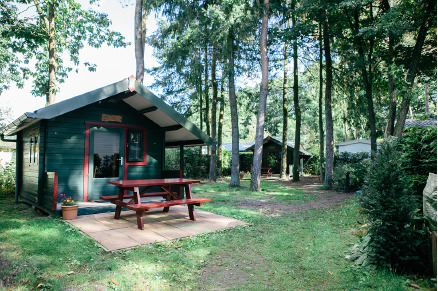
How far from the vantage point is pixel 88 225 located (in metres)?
5.84

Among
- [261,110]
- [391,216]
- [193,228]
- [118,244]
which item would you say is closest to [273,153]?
[261,110]

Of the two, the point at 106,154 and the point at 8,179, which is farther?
the point at 8,179

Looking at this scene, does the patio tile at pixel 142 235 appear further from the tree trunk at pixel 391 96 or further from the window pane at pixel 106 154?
the tree trunk at pixel 391 96

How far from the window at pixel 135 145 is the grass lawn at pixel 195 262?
2.92m

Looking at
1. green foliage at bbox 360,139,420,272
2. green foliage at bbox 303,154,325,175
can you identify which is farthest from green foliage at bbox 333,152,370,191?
green foliage at bbox 303,154,325,175

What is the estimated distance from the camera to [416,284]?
3.22 meters

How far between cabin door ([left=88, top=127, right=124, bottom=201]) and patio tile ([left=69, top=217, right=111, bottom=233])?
1607mm

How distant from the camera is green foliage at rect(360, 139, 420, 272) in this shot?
11.7ft

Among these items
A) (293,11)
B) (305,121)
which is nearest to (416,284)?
(293,11)

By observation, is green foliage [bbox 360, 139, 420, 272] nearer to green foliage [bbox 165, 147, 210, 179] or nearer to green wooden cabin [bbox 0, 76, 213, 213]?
green wooden cabin [bbox 0, 76, 213, 213]

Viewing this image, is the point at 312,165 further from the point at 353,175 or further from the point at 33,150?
the point at 33,150

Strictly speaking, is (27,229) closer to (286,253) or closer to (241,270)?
(241,270)

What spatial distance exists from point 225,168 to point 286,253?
68.7 ft

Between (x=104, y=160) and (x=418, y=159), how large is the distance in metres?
7.46
